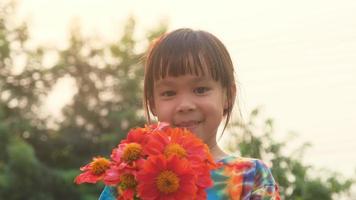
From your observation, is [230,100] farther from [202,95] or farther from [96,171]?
[96,171]

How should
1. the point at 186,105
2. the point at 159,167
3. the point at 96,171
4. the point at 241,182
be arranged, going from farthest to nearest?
the point at 241,182 < the point at 186,105 < the point at 96,171 < the point at 159,167

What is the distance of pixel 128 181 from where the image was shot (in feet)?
6.59

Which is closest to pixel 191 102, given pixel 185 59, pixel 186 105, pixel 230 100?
pixel 186 105

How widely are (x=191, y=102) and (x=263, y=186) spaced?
34cm

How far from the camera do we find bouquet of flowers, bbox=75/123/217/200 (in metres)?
1.98

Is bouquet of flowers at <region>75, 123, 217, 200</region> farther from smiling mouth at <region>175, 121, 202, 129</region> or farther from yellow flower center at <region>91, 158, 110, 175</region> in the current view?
smiling mouth at <region>175, 121, 202, 129</region>

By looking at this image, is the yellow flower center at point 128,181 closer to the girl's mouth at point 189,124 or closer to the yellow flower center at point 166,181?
the yellow flower center at point 166,181

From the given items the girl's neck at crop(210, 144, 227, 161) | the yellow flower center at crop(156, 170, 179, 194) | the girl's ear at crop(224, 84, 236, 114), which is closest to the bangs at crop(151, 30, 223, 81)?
the girl's ear at crop(224, 84, 236, 114)

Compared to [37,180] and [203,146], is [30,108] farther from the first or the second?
[203,146]

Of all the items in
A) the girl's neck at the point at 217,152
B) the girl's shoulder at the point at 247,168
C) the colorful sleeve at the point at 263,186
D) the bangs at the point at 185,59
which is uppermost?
the bangs at the point at 185,59

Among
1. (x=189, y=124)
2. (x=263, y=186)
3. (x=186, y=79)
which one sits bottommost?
(x=263, y=186)

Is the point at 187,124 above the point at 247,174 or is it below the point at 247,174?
above

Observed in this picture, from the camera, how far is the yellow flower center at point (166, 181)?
1.98m

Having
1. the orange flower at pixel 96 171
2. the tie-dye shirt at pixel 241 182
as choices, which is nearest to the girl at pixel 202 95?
the tie-dye shirt at pixel 241 182
